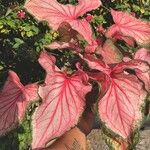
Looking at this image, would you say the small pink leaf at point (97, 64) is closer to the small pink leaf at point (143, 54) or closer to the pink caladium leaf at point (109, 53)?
the pink caladium leaf at point (109, 53)

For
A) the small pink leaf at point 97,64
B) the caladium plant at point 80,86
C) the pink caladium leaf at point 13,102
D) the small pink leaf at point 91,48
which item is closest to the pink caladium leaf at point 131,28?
the caladium plant at point 80,86

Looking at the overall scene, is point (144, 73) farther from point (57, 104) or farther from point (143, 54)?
point (57, 104)

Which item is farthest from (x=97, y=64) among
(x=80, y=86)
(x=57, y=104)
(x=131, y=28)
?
(x=131, y=28)

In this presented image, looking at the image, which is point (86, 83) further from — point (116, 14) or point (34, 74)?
point (34, 74)

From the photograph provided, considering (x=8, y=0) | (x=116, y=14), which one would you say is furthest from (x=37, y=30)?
(x=116, y=14)

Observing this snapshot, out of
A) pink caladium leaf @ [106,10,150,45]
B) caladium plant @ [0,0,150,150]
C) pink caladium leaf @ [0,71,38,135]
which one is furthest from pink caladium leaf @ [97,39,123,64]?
pink caladium leaf @ [0,71,38,135]
